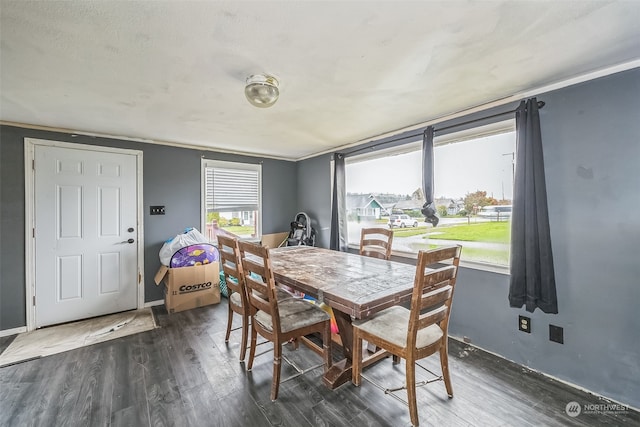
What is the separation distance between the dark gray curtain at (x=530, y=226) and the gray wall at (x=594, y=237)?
82 mm

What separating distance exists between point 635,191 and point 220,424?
9.91ft

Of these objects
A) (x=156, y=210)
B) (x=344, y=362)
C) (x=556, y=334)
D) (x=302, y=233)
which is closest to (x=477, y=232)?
(x=556, y=334)

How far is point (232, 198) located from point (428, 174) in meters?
3.04

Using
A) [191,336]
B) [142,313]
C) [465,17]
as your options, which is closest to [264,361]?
[191,336]

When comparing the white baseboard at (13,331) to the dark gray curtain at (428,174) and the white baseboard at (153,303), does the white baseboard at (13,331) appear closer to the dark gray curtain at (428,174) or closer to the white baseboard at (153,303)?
the white baseboard at (153,303)

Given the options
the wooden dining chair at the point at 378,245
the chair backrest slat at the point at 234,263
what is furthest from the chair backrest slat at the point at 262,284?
the wooden dining chair at the point at 378,245

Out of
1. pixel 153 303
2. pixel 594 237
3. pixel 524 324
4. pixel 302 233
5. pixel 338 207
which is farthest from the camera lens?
pixel 302 233

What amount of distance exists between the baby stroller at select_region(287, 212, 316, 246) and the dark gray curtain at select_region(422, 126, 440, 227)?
2120 mm

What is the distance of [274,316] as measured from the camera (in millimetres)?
1771

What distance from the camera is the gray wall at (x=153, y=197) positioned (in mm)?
2785

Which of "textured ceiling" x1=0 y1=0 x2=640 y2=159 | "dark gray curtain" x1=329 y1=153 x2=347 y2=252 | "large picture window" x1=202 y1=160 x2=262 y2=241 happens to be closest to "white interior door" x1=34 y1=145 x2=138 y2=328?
"textured ceiling" x1=0 y1=0 x2=640 y2=159

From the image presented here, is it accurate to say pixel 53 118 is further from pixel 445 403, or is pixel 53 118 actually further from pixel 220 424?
pixel 445 403

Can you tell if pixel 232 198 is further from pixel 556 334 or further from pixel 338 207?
pixel 556 334

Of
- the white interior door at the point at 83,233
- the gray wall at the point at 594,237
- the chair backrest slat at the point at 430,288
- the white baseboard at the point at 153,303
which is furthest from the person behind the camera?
the white baseboard at the point at 153,303
